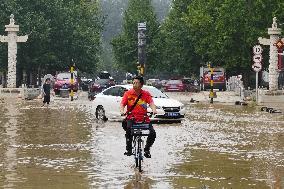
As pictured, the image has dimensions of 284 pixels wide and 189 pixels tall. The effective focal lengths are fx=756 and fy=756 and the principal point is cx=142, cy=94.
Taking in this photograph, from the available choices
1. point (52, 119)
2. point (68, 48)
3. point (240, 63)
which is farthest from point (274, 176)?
point (68, 48)

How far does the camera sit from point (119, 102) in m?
28.6

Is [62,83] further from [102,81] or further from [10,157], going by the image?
[10,157]

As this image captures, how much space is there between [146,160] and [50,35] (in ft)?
196

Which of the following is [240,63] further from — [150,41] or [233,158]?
[233,158]

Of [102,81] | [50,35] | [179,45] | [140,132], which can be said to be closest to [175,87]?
[179,45]

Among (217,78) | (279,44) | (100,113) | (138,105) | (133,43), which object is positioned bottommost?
(100,113)

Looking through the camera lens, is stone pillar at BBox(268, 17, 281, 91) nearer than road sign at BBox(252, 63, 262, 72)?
No

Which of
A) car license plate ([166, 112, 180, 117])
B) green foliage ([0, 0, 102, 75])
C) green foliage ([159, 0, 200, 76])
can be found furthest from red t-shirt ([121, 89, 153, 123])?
green foliage ([159, 0, 200, 76])

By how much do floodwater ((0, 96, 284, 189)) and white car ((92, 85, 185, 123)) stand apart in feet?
2.94

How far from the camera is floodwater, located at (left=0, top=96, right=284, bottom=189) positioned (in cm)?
1211

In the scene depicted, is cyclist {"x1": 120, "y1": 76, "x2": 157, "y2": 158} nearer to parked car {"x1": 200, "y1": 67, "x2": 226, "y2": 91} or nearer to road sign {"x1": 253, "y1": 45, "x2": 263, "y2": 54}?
road sign {"x1": 253, "y1": 45, "x2": 263, "y2": 54}

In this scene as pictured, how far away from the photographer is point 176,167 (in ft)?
46.1

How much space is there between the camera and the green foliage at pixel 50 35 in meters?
71.0

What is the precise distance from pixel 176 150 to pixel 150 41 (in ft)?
279
